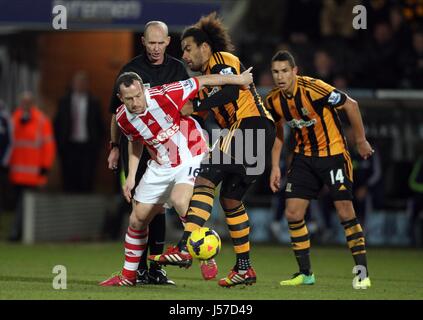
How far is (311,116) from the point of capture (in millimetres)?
10086

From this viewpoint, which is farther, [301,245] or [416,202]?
[416,202]

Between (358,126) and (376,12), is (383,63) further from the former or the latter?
(358,126)

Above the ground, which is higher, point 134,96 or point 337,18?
point 337,18

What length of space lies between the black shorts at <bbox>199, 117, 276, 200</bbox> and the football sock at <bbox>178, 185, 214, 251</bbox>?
0.12 metres

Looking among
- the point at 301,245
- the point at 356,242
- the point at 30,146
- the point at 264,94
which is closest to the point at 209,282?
the point at 301,245

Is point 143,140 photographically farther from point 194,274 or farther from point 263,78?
point 263,78

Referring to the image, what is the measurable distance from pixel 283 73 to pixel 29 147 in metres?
7.38

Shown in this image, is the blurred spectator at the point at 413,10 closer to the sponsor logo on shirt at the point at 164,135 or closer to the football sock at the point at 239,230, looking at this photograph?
the football sock at the point at 239,230

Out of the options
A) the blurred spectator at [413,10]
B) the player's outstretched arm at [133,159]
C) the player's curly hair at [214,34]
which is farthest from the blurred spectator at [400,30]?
the player's outstretched arm at [133,159]

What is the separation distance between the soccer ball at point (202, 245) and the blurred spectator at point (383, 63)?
338 inches

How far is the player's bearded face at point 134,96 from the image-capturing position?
8906mm

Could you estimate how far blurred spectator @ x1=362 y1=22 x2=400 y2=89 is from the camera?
16.9m

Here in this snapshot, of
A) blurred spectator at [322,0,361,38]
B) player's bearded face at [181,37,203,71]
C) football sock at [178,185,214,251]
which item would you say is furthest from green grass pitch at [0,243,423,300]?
blurred spectator at [322,0,361,38]
